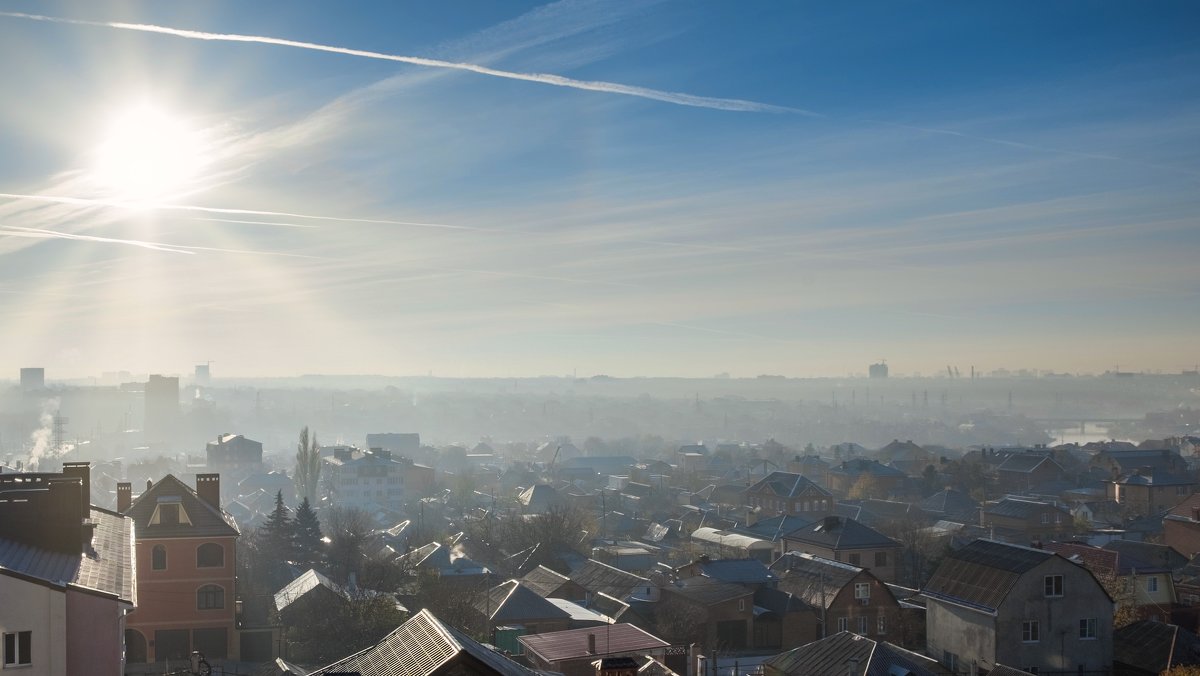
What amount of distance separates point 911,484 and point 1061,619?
46.3m

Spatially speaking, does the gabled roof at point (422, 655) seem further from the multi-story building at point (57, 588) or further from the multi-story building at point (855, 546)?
the multi-story building at point (855, 546)

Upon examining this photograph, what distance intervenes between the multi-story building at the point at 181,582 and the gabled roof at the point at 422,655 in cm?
1286

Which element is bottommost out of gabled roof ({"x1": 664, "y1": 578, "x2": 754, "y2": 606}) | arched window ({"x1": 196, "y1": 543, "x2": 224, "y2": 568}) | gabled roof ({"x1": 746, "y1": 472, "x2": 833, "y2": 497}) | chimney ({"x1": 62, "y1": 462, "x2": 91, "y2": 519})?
gabled roof ({"x1": 746, "y1": 472, "x2": 833, "y2": 497})

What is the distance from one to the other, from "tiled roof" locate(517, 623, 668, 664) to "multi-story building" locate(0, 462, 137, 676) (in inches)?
331

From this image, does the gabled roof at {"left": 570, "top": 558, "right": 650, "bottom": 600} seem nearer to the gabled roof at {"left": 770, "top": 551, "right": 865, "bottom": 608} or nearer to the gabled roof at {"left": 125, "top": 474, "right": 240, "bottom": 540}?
the gabled roof at {"left": 770, "top": 551, "right": 865, "bottom": 608}

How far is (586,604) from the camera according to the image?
28734 millimetres

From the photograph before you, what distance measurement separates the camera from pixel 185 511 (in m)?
21.8

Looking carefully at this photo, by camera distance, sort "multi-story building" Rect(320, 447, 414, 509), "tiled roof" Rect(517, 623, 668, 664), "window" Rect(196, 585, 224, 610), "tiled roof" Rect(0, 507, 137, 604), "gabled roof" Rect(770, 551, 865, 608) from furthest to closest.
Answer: "multi-story building" Rect(320, 447, 414, 509)
"gabled roof" Rect(770, 551, 865, 608)
"window" Rect(196, 585, 224, 610)
"tiled roof" Rect(517, 623, 668, 664)
"tiled roof" Rect(0, 507, 137, 604)

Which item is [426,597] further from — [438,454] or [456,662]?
[438,454]

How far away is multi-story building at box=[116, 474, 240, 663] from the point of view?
819 inches

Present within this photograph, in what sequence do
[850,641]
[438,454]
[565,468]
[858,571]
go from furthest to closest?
[438,454]
[565,468]
[858,571]
[850,641]

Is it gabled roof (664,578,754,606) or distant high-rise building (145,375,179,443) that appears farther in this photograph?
distant high-rise building (145,375,179,443)

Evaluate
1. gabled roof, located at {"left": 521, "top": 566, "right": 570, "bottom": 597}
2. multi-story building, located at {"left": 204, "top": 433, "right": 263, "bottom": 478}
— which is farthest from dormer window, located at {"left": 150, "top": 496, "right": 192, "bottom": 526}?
multi-story building, located at {"left": 204, "top": 433, "right": 263, "bottom": 478}

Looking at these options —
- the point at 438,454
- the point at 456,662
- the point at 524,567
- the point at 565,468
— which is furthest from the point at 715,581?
the point at 438,454
